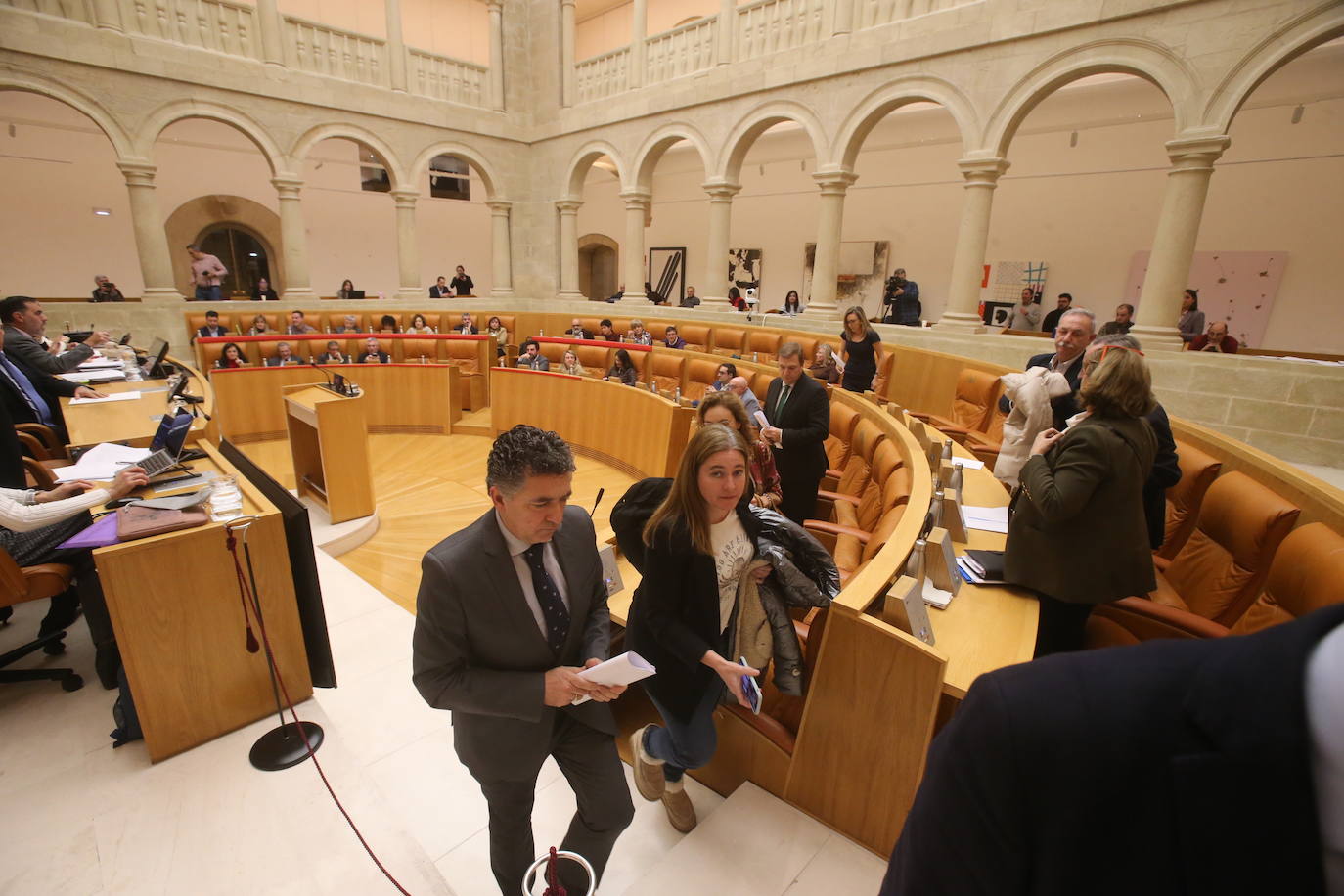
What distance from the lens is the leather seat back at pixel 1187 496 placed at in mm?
2986

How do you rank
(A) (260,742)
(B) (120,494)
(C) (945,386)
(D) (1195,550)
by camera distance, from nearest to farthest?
1. (A) (260,742)
2. (B) (120,494)
3. (D) (1195,550)
4. (C) (945,386)

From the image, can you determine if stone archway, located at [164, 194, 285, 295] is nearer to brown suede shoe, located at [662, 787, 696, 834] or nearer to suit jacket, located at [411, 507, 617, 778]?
suit jacket, located at [411, 507, 617, 778]

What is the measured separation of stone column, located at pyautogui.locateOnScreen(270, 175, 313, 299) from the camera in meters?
11.7

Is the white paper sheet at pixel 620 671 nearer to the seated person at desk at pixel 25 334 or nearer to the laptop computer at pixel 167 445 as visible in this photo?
the laptop computer at pixel 167 445

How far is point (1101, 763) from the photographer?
0.54 metres

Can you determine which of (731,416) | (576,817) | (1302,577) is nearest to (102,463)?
(576,817)

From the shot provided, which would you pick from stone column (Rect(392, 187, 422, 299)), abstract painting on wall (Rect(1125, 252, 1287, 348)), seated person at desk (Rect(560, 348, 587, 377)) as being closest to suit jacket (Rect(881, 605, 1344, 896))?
seated person at desk (Rect(560, 348, 587, 377))

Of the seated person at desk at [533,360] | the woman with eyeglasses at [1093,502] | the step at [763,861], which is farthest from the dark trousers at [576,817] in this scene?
the seated person at desk at [533,360]

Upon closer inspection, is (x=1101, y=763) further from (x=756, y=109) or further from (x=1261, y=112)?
(x=1261, y=112)

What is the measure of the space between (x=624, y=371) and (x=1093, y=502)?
5.84 m

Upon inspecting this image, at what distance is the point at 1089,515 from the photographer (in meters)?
1.98

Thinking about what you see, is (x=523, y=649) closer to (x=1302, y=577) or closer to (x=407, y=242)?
(x=1302, y=577)

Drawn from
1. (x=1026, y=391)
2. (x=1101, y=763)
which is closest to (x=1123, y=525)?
(x=1026, y=391)

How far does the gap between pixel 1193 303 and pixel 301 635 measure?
995 cm
